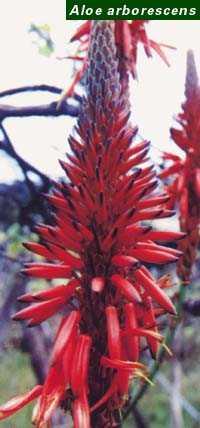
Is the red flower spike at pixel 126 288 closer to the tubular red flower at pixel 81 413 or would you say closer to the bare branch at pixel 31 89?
the tubular red flower at pixel 81 413

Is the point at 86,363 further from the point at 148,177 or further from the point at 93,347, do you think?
the point at 148,177

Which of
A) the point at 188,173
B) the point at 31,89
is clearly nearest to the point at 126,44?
the point at 188,173

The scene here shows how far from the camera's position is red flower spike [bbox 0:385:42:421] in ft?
4.29

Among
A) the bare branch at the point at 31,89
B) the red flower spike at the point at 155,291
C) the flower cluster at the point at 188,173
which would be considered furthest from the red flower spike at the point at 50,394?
the bare branch at the point at 31,89

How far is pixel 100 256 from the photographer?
1.43 meters

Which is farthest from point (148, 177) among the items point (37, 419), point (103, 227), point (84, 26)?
point (84, 26)

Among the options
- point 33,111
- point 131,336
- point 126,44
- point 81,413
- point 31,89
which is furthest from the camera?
point 31,89

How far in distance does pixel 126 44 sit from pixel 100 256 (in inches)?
35.9

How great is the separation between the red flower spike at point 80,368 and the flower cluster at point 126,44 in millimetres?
932

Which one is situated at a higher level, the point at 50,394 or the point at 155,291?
the point at 155,291

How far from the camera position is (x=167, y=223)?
319 centimetres

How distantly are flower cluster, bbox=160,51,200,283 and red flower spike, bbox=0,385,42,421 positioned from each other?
87 cm

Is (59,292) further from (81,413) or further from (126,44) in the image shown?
(126,44)

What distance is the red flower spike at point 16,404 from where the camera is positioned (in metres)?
1.31
